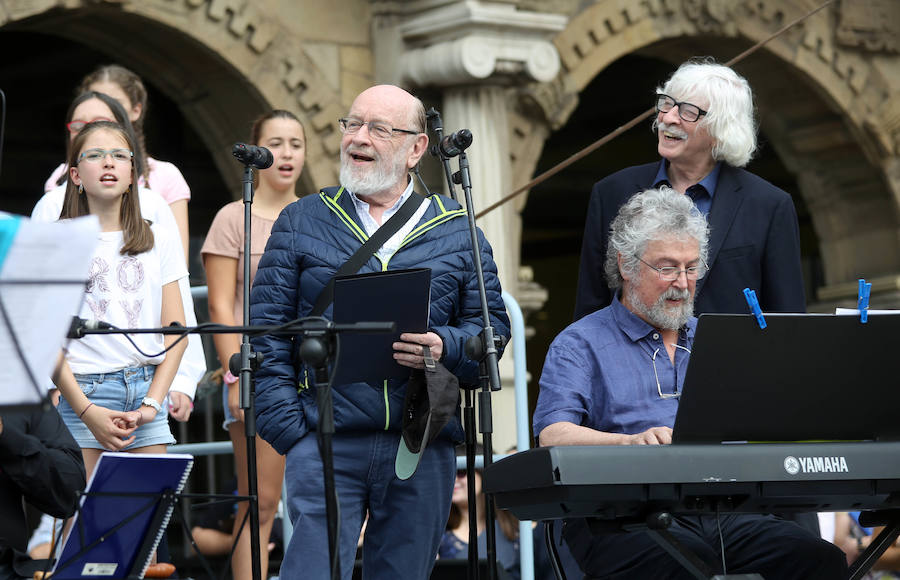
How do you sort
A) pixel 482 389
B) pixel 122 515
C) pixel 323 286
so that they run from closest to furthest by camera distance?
pixel 122 515, pixel 323 286, pixel 482 389

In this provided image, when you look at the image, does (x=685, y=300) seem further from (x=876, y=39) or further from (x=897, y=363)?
(x=876, y=39)

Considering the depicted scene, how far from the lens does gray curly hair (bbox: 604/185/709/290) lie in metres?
4.22

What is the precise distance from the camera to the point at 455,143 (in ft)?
14.1

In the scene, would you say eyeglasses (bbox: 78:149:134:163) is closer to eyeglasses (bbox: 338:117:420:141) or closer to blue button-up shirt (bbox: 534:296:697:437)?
eyeglasses (bbox: 338:117:420:141)

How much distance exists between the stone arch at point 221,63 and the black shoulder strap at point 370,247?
11.7 feet

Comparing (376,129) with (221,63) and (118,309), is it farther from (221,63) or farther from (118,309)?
(221,63)

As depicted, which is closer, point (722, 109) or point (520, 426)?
point (722, 109)

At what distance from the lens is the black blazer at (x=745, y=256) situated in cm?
450

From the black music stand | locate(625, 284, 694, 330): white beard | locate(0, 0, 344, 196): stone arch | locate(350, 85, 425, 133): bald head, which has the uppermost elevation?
locate(0, 0, 344, 196): stone arch

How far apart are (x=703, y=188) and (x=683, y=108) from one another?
26 centimetres

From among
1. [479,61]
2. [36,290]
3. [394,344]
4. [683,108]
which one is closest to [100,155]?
[394,344]

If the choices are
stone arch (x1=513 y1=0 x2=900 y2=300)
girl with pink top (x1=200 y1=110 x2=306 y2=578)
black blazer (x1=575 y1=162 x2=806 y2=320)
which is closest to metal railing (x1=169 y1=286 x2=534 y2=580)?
girl with pink top (x1=200 y1=110 x2=306 y2=578)

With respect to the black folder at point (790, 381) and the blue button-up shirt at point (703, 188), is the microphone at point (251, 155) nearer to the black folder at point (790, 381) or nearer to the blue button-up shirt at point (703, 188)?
the blue button-up shirt at point (703, 188)

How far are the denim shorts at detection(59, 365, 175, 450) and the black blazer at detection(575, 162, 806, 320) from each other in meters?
1.38
